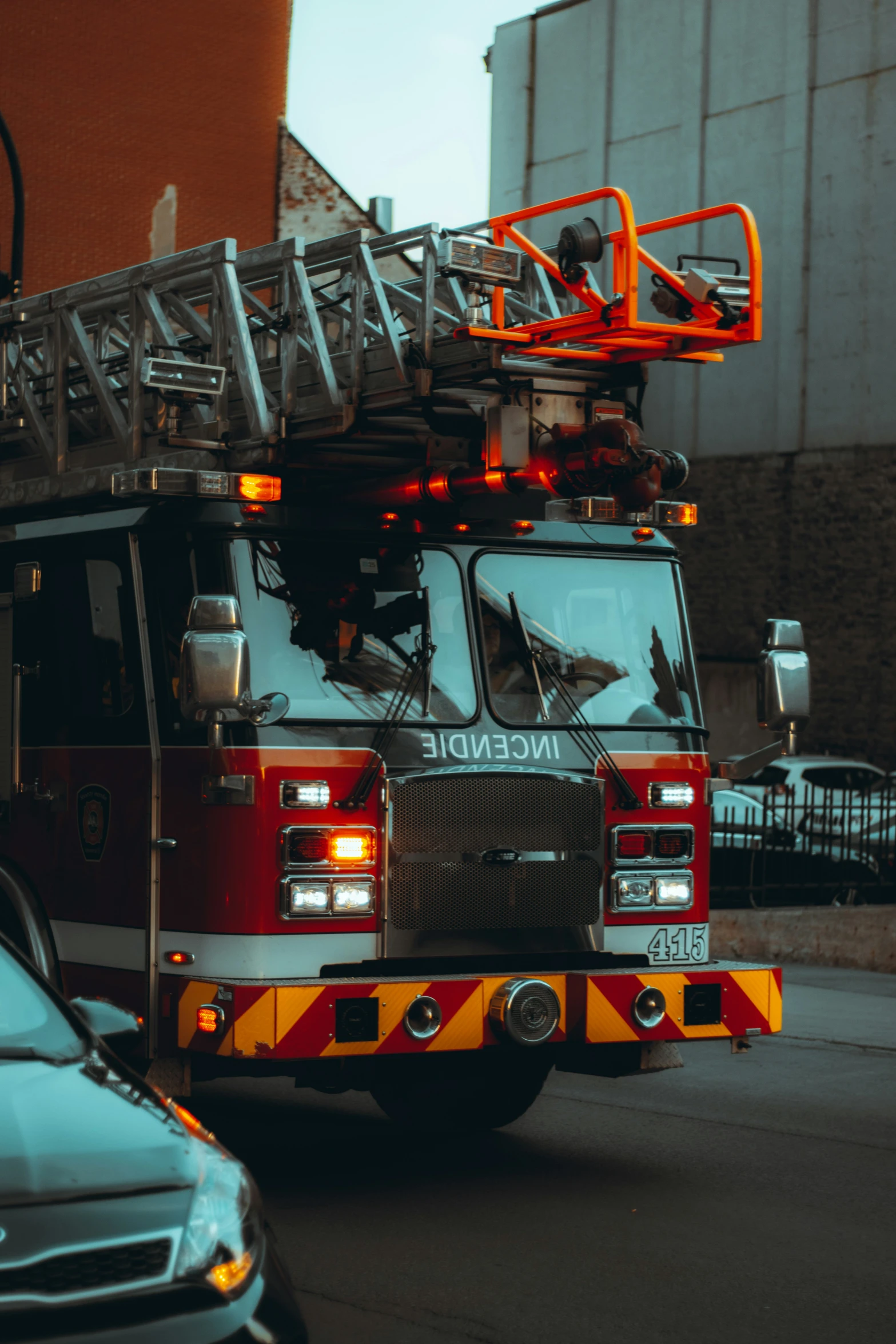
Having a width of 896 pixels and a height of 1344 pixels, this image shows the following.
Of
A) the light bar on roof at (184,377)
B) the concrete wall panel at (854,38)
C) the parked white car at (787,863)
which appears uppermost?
the concrete wall panel at (854,38)

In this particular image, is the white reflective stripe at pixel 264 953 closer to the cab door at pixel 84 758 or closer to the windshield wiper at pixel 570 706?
the cab door at pixel 84 758

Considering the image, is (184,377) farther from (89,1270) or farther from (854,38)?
(854,38)

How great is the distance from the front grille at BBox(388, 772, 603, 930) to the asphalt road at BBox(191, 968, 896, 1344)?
115 centimetres

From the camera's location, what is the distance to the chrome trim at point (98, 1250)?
11.3ft

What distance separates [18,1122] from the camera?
394 centimetres

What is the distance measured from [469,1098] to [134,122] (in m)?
25.8

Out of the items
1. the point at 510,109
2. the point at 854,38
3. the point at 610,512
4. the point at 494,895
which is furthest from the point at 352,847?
the point at 510,109

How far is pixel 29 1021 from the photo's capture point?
463 centimetres

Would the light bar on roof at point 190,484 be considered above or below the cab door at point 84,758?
above

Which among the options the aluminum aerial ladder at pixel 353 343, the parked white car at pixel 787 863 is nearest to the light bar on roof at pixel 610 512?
the aluminum aerial ladder at pixel 353 343

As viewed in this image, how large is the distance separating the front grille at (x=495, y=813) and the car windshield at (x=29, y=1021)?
2252 mm

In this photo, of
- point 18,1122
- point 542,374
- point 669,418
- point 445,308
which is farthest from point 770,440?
point 18,1122

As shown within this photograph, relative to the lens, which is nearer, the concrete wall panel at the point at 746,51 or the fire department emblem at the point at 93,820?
the fire department emblem at the point at 93,820

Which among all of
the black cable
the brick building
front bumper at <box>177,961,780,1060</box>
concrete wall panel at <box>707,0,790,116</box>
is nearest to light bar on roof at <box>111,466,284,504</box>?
front bumper at <box>177,961,780,1060</box>
